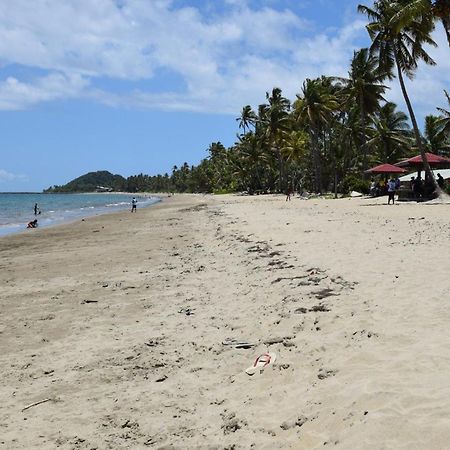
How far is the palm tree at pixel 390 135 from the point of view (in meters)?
48.2

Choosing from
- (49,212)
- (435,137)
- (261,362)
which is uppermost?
(435,137)

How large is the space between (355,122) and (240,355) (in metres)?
48.6

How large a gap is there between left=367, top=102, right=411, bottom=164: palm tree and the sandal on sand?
4495 cm

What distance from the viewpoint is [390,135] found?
4822 cm

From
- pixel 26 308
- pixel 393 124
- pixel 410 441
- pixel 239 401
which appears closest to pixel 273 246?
pixel 26 308

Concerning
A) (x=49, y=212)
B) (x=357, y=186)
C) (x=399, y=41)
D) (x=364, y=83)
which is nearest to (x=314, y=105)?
(x=364, y=83)

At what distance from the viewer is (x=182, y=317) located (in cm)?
718

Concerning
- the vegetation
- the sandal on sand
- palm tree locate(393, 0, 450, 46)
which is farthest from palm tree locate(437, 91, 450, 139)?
the sandal on sand

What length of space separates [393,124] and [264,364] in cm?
5064

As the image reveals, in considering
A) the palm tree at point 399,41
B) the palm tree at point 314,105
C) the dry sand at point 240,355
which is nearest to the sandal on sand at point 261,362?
the dry sand at point 240,355

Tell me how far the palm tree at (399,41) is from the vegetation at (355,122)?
0.18ft

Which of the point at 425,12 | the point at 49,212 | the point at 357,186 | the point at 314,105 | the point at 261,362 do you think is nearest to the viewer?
the point at 261,362

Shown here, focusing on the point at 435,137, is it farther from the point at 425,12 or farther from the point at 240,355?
the point at 240,355

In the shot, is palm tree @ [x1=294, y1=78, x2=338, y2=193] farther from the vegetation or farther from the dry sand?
the dry sand
